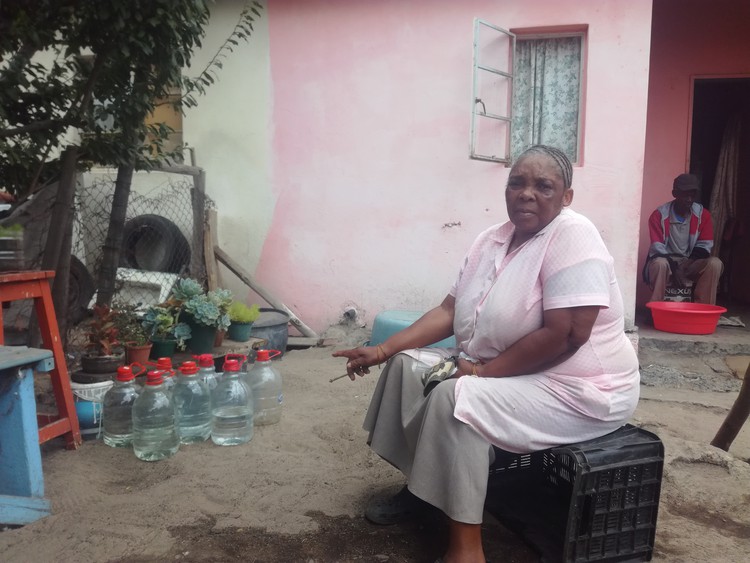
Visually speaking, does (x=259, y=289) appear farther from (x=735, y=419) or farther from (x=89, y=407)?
(x=735, y=419)

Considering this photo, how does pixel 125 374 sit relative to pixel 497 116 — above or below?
below

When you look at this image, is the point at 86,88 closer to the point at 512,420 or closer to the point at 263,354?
the point at 263,354

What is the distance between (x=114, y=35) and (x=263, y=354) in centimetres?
199

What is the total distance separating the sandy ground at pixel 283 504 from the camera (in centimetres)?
219

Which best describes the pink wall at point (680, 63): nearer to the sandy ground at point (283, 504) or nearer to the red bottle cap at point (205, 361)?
the sandy ground at point (283, 504)

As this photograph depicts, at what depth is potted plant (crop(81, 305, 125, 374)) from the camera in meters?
3.49

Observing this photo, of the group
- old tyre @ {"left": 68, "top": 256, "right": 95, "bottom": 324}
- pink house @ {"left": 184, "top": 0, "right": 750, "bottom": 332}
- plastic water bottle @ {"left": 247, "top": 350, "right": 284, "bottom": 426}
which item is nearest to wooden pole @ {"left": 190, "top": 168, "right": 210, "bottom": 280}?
pink house @ {"left": 184, "top": 0, "right": 750, "bottom": 332}

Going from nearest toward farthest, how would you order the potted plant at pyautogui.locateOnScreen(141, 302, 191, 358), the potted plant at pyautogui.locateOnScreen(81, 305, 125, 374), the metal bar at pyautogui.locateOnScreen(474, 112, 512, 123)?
the potted plant at pyautogui.locateOnScreen(81, 305, 125, 374) < the potted plant at pyautogui.locateOnScreen(141, 302, 191, 358) < the metal bar at pyautogui.locateOnScreen(474, 112, 512, 123)

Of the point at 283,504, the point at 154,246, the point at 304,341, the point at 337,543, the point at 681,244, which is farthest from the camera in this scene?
the point at 154,246

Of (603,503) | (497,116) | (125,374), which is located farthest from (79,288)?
(603,503)

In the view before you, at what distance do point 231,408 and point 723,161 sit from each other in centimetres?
647

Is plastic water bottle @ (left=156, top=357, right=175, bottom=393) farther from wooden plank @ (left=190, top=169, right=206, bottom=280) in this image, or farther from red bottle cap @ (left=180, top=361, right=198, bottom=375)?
wooden plank @ (left=190, top=169, right=206, bottom=280)

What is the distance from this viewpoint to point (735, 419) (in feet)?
10.1

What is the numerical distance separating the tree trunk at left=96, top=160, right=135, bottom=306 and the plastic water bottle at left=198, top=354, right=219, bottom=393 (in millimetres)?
1633
